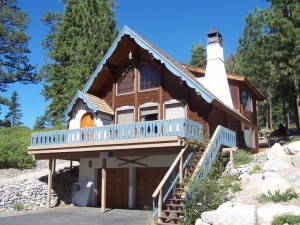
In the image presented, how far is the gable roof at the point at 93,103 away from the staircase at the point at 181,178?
643 cm

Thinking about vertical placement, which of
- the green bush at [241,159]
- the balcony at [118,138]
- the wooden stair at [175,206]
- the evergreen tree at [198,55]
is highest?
the evergreen tree at [198,55]

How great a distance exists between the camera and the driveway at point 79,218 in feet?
46.7

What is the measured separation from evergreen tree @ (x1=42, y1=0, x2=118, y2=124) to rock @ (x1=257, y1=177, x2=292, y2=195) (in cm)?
1925

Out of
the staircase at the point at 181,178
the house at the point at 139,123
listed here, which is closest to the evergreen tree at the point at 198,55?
the house at the point at 139,123

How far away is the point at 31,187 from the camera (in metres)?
20.5

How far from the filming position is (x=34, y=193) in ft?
66.7

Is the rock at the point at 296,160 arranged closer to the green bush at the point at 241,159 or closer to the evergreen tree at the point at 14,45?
the green bush at the point at 241,159

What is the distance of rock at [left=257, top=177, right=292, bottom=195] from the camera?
40.9ft

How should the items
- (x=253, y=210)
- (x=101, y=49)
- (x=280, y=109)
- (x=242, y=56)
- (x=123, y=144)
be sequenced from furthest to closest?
(x=280, y=109) < (x=242, y=56) < (x=101, y=49) < (x=123, y=144) < (x=253, y=210)

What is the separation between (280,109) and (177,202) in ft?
173

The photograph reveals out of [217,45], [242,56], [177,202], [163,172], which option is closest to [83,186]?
[163,172]

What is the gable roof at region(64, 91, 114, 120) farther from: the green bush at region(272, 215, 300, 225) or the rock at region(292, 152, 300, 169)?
the green bush at region(272, 215, 300, 225)

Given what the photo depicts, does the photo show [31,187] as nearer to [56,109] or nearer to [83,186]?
[83,186]

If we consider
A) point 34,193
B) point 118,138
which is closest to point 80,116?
point 34,193
